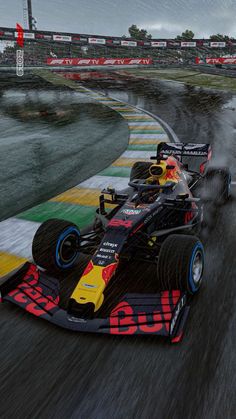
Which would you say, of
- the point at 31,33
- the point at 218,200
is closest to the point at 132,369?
the point at 218,200

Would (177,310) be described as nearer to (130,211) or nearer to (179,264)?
(179,264)

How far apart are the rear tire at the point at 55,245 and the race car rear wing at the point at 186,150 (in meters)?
3.46

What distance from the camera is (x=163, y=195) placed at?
5.43m

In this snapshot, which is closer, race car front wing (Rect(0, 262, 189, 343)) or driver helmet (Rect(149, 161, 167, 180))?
race car front wing (Rect(0, 262, 189, 343))

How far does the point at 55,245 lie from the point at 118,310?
1219 millimetres

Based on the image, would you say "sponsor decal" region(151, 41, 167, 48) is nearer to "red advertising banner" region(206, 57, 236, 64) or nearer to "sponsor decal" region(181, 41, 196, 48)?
"sponsor decal" region(181, 41, 196, 48)

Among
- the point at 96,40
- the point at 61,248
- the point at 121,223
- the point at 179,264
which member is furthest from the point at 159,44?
the point at 179,264

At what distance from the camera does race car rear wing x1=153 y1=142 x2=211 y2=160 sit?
299 inches

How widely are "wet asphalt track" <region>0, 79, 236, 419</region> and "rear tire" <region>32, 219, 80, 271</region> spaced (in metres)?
0.72

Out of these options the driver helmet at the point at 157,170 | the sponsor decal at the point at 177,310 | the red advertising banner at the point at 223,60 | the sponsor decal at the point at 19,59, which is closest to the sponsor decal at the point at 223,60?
the red advertising banner at the point at 223,60

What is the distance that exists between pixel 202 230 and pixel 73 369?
3.28m

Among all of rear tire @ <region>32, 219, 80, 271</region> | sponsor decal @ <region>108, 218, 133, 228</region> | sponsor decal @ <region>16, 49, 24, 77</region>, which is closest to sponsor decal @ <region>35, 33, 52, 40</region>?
sponsor decal @ <region>16, 49, 24, 77</region>

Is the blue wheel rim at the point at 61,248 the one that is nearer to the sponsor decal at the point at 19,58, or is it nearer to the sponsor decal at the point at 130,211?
the sponsor decal at the point at 130,211

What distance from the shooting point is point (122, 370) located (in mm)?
3246
